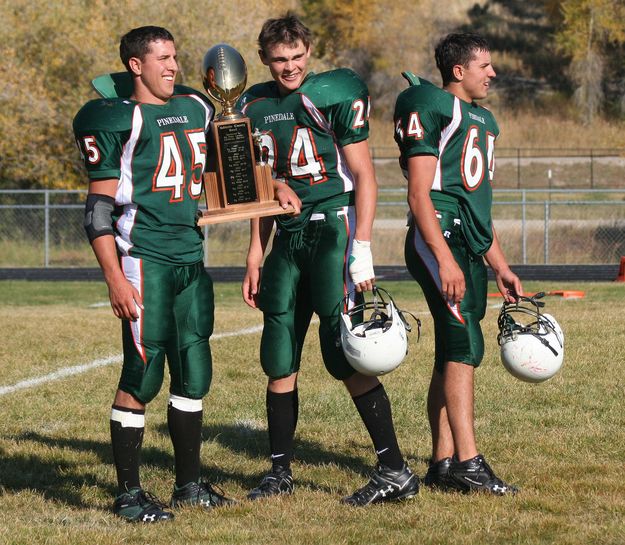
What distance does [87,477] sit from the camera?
645 centimetres

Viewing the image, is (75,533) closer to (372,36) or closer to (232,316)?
(232,316)

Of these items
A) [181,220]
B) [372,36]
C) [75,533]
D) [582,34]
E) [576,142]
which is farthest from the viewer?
[372,36]

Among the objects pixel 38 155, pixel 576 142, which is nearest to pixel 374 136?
pixel 576 142

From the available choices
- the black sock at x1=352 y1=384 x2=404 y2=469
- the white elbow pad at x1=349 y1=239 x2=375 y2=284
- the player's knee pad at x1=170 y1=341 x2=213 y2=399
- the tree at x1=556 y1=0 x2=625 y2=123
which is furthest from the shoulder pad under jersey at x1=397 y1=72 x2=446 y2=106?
the tree at x1=556 y1=0 x2=625 y2=123

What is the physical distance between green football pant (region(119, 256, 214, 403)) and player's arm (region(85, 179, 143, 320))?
109 millimetres

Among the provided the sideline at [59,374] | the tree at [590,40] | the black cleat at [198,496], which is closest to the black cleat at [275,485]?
the black cleat at [198,496]

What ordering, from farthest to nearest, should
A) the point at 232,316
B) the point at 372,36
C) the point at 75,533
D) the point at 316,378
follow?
the point at 372,36, the point at 232,316, the point at 316,378, the point at 75,533

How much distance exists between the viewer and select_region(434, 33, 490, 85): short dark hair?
229 inches

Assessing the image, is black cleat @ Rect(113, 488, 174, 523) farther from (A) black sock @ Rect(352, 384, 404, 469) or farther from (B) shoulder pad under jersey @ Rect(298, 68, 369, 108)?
(B) shoulder pad under jersey @ Rect(298, 68, 369, 108)

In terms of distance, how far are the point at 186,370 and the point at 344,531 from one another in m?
1.14

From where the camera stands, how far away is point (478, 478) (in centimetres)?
574

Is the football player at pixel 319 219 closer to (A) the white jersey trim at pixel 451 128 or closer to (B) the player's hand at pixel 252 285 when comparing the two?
(B) the player's hand at pixel 252 285

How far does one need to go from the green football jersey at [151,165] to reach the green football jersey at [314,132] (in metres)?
0.38

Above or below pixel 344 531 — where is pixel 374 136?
above
